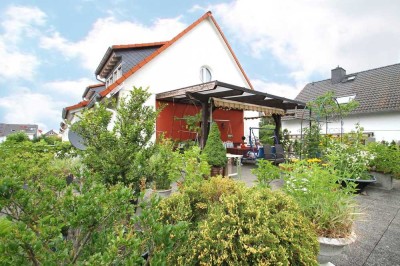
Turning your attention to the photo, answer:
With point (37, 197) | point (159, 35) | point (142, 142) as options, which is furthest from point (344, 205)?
point (159, 35)

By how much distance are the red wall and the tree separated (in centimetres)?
534

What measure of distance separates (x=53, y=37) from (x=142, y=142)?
4961 mm

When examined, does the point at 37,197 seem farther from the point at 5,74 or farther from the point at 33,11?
the point at 5,74

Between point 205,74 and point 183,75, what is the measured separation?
177 cm

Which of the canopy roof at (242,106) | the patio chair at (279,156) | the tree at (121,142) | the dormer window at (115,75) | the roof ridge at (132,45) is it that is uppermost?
the roof ridge at (132,45)

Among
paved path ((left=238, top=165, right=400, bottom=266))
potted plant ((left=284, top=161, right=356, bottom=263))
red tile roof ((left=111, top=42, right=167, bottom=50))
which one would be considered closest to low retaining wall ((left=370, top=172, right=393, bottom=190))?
paved path ((left=238, top=165, right=400, bottom=266))

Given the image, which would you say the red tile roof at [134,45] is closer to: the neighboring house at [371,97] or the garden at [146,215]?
the garden at [146,215]

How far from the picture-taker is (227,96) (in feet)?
28.7

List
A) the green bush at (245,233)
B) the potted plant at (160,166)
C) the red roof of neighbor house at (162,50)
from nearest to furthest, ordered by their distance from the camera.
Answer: the green bush at (245,233) < the potted plant at (160,166) < the red roof of neighbor house at (162,50)

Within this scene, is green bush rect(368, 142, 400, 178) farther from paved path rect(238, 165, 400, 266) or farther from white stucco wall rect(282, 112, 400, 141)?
white stucco wall rect(282, 112, 400, 141)

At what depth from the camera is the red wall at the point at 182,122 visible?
10.4 m

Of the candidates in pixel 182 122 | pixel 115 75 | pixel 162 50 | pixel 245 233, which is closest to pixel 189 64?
pixel 162 50

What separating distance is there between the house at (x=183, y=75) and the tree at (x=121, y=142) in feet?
14.3

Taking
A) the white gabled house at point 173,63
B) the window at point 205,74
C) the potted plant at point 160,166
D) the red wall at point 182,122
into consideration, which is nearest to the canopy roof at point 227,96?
the red wall at point 182,122
